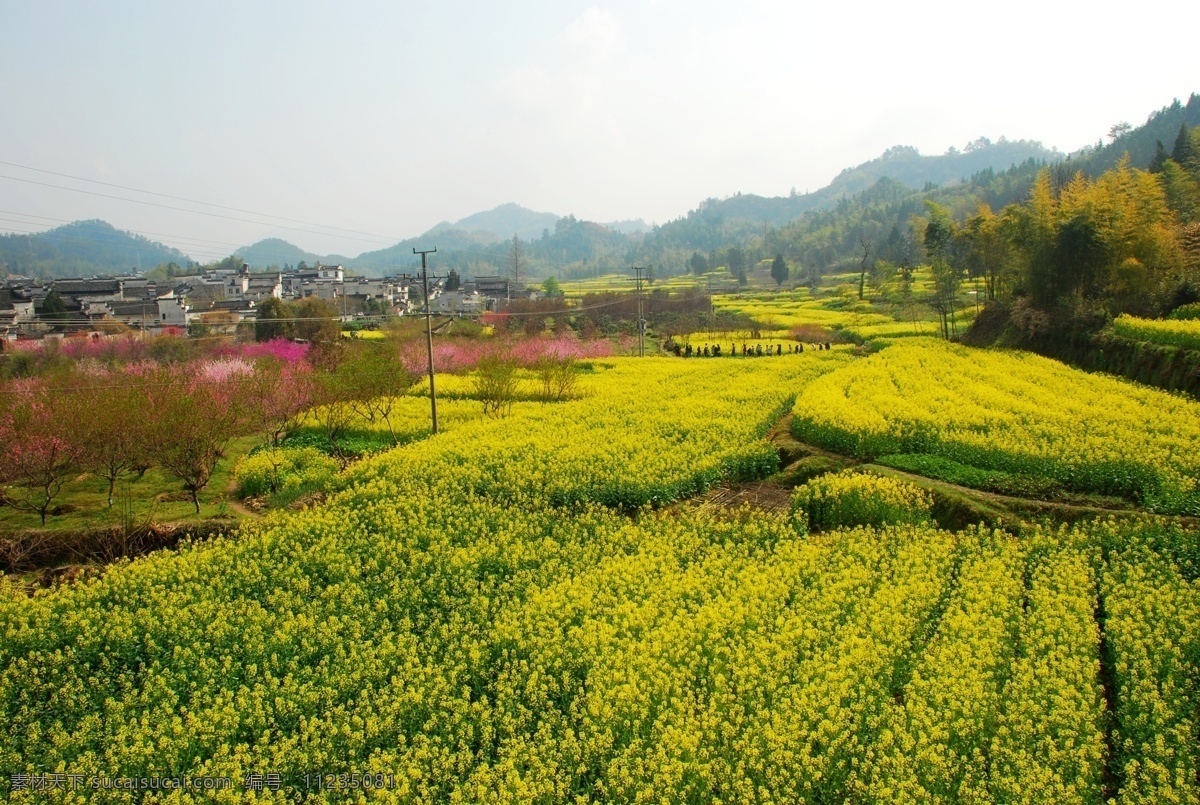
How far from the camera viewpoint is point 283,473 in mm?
20578

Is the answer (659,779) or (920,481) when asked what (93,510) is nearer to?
(659,779)

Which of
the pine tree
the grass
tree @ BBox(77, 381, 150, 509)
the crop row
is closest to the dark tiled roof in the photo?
the grass

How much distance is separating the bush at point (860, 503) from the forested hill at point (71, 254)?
122779 mm

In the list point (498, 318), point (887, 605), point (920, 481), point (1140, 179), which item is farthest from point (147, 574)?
point (498, 318)

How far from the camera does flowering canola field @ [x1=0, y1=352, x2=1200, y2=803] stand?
824 cm

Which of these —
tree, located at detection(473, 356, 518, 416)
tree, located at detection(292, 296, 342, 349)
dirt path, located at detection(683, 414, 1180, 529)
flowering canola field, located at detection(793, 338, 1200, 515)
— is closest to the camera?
dirt path, located at detection(683, 414, 1180, 529)

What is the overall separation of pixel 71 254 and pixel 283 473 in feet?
594

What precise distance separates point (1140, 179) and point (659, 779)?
118 ft

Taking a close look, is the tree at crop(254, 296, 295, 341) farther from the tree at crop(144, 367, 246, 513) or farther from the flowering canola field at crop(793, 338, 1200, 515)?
the flowering canola field at crop(793, 338, 1200, 515)

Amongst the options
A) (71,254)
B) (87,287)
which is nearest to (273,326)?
(87,287)

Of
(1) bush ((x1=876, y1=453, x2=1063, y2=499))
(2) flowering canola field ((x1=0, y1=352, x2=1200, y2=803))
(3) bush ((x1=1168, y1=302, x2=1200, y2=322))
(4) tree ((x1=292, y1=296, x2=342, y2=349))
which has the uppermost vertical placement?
(4) tree ((x1=292, y1=296, x2=342, y2=349))

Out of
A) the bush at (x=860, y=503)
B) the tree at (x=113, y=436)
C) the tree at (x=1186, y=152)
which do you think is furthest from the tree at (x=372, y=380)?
the tree at (x=1186, y=152)

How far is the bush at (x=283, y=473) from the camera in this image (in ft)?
65.4

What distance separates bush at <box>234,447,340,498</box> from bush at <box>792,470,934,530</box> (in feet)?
42.1
